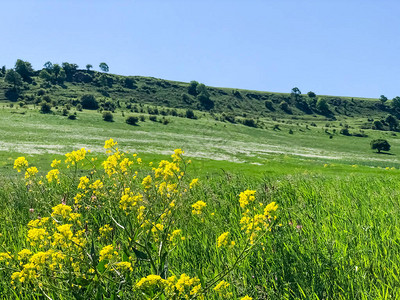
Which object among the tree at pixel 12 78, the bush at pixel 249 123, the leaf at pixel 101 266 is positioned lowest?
the leaf at pixel 101 266

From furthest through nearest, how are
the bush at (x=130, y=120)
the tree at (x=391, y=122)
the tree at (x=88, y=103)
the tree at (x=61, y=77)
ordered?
the tree at (x=61, y=77)
the tree at (x=391, y=122)
the tree at (x=88, y=103)
the bush at (x=130, y=120)

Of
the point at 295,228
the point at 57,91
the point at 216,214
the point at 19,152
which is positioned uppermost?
the point at 57,91

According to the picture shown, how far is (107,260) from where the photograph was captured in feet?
9.11

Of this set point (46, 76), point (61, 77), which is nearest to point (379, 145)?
point (61, 77)

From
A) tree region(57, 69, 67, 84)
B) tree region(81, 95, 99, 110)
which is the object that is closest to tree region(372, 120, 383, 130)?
tree region(81, 95, 99, 110)

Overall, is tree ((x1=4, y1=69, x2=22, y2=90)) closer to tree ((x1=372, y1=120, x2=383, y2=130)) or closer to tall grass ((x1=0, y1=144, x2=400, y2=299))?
tall grass ((x1=0, y1=144, x2=400, y2=299))

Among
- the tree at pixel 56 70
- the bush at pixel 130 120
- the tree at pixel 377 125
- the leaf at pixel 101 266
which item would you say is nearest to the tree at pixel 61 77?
the tree at pixel 56 70

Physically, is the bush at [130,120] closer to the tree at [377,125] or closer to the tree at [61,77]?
the tree at [61,77]

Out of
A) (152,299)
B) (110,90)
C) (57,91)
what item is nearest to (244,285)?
(152,299)

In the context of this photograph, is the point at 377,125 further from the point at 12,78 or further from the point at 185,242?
the point at 12,78

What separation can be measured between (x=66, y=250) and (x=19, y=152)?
146 ft

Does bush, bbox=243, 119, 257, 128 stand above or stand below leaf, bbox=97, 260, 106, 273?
above

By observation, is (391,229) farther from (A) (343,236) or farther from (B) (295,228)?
(B) (295,228)

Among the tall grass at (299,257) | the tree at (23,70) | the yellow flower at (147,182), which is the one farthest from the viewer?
the tree at (23,70)
